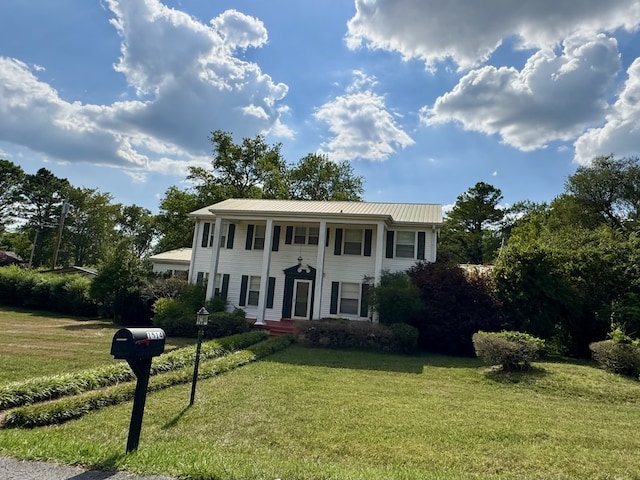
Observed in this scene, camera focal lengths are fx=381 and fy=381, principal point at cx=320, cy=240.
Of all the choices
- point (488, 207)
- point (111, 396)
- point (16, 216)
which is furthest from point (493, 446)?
point (16, 216)

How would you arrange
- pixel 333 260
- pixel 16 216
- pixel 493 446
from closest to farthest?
1. pixel 493 446
2. pixel 333 260
3. pixel 16 216

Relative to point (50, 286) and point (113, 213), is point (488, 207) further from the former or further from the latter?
point (113, 213)

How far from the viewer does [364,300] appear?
18.1 meters

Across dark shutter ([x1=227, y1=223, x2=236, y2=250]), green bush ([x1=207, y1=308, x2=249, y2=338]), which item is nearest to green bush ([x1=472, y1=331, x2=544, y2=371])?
green bush ([x1=207, y1=308, x2=249, y2=338])

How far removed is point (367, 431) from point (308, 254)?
14.2 metres

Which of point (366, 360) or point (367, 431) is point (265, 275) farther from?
point (367, 431)

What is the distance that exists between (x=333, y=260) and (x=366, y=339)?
231 inches

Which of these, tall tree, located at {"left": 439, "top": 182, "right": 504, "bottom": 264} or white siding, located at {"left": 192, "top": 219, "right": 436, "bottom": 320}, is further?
tall tree, located at {"left": 439, "top": 182, "right": 504, "bottom": 264}

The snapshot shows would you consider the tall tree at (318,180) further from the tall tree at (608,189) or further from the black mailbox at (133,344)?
the black mailbox at (133,344)

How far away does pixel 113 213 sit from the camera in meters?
51.8

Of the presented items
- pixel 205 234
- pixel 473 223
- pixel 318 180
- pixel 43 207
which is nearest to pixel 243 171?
pixel 318 180

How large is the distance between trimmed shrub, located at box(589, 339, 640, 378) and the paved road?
35.9ft

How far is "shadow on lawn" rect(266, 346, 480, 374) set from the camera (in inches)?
420

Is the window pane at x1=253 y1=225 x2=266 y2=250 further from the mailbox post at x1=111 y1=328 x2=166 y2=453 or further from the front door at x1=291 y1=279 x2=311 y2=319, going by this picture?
the mailbox post at x1=111 y1=328 x2=166 y2=453
